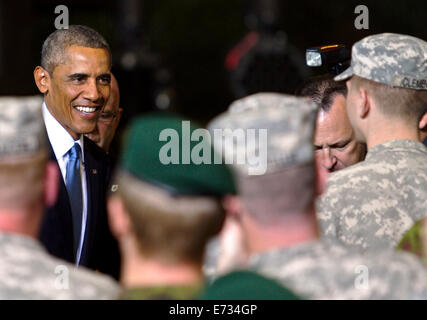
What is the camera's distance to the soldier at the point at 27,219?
2.55 m

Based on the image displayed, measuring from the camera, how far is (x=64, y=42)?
4.27m

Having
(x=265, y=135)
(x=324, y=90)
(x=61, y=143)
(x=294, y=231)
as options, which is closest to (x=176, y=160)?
(x=265, y=135)

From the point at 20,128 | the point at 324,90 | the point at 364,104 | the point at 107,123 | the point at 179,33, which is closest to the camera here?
the point at 20,128

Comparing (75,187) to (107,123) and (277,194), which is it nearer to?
(107,123)

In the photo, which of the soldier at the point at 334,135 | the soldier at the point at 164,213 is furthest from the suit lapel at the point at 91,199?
the soldier at the point at 164,213

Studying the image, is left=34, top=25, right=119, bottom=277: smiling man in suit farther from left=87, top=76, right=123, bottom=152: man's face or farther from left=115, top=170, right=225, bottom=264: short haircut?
left=115, top=170, right=225, bottom=264: short haircut

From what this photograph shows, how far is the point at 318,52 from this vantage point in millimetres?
4012

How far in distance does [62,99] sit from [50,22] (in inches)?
629

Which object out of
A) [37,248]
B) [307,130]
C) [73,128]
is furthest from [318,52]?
[37,248]

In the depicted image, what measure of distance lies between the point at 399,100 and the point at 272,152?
118cm

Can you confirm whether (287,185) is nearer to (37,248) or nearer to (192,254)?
(192,254)

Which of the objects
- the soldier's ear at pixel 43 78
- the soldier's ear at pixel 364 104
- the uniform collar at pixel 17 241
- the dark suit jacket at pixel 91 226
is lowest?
the dark suit jacket at pixel 91 226

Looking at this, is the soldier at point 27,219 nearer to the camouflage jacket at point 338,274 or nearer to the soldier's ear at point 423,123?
the camouflage jacket at point 338,274

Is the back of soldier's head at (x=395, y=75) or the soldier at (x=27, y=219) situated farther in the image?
the back of soldier's head at (x=395, y=75)
